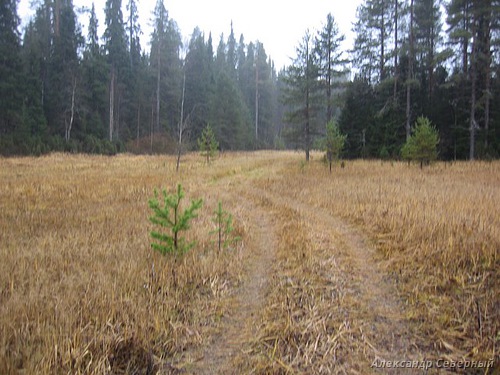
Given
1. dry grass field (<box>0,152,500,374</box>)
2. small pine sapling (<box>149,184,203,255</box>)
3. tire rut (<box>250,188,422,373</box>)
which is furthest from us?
small pine sapling (<box>149,184,203,255</box>)

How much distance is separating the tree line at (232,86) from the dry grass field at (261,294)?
52.5ft

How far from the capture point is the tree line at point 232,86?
2156 cm

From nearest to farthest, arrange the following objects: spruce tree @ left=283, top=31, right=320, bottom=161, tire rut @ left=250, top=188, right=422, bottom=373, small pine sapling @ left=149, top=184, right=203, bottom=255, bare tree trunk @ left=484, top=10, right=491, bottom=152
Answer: tire rut @ left=250, top=188, right=422, bottom=373
small pine sapling @ left=149, top=184, right=203, bottom=255
bare tree trunk @ left=484, top=10, right=491, bottom=152
spruce tree @ left=283, top=31, right=320, bottom=161

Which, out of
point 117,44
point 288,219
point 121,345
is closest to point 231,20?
point 117,44

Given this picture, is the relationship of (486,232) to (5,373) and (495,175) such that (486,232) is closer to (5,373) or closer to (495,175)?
(5,373)

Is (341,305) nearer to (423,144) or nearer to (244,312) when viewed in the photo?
(244,312)

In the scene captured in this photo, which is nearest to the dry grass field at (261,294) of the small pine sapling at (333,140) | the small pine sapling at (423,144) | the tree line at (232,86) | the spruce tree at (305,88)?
the small pine sapling at (423,144)

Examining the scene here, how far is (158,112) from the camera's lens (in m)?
40.0

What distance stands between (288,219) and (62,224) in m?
5.93

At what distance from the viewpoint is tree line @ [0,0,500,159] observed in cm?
2156

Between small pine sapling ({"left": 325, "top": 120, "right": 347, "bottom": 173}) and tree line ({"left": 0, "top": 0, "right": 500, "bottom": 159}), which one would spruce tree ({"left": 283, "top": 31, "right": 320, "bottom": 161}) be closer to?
tree line ({"left": 0, "top": 0, "right": 500, "bottom": 159})

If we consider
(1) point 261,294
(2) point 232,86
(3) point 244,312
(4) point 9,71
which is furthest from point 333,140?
(4) point 9,71

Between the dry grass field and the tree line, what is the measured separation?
16016 mm

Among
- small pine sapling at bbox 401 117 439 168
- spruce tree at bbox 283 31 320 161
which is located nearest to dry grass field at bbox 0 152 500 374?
small pine sapling at bbox 401 117 439 168
